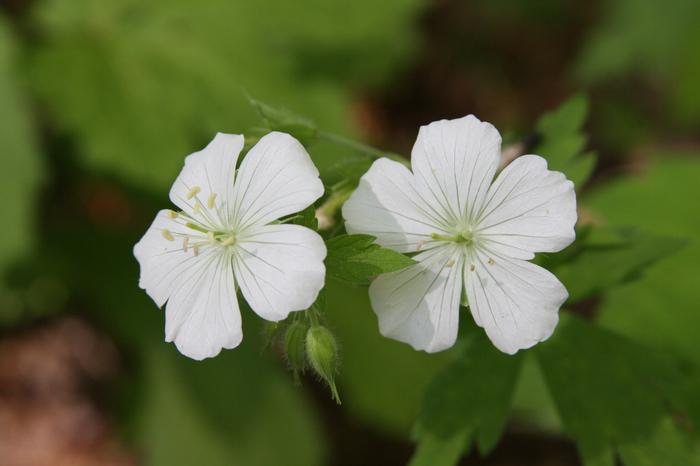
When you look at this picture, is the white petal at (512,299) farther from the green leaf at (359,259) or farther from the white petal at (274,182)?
the white petal at (274,182)

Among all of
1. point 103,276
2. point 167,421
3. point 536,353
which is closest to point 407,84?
point 103,276

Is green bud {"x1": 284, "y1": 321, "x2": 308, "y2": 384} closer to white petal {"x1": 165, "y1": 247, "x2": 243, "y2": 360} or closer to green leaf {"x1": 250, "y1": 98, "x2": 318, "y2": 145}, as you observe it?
white petal {"x1": 165, "y1": 247, "x2": 243, "y2": 360}

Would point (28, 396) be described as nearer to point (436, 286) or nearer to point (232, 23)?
point (232, 23)

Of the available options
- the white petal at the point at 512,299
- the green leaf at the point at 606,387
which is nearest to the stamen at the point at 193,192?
the white petal at the point at 512,299

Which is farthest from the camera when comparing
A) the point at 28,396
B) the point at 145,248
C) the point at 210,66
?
the point at 28,396

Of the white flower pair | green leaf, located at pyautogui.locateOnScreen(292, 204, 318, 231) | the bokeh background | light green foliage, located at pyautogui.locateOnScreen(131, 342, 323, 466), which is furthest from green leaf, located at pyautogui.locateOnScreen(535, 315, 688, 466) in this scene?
light green foliage, located at pyautogui.locateOnScreen(131, 342, 323, 466)

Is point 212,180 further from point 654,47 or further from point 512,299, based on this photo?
point 654,47

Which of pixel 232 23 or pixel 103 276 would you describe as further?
pixel 103 276
